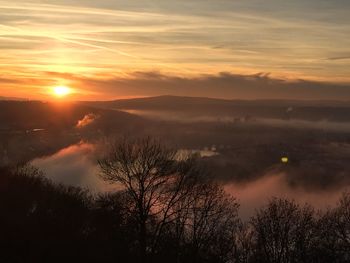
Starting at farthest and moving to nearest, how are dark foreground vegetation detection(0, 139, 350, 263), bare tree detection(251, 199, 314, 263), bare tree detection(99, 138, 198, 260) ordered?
bare tree detection(251, 199, 314, 263) → bare tree detection(99, 138, 198, 260) → dark foreground vegetation detection(0, 139, 350, 263)

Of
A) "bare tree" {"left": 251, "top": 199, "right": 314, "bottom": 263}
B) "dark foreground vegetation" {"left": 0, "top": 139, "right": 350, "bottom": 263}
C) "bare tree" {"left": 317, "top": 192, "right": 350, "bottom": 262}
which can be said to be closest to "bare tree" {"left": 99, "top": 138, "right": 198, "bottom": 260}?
"dark foreground vegetation" {"left": 0, "top": 139, "right": 350, "bottom": 263}

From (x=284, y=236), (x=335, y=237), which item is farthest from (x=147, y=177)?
(x=335, y=237)

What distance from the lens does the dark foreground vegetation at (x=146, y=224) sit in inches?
1794

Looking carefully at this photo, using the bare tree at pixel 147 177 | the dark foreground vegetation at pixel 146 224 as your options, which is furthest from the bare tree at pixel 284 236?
the bare tree at pixel 147 177

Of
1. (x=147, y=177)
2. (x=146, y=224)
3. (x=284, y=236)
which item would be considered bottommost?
(x=146, y=224)

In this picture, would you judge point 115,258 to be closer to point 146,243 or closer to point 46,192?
point 146,243

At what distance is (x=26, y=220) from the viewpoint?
50844mm

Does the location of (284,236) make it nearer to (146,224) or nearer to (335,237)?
(335,237)

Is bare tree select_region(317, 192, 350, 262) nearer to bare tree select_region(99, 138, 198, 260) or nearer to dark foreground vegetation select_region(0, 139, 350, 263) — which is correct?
dark foreground vegetation select_region(0, 139, 350, 263)

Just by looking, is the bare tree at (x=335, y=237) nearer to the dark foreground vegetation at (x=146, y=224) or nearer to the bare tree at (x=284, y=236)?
the dark foreground vegetation at (x=146, y=224)

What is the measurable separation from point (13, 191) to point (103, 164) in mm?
20979

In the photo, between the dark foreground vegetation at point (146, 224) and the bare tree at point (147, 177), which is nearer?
the dark foreground vegetation at point (146, 224)

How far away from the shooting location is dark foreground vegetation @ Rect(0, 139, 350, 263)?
4556cm

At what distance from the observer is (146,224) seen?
50625 mm
